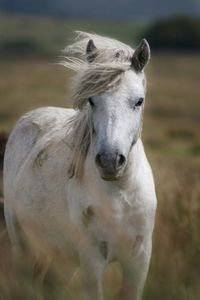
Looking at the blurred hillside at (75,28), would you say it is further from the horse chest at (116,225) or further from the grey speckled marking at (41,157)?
the horse chest at (116,225)

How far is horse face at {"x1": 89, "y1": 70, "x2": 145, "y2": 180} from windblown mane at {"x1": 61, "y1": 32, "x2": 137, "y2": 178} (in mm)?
60

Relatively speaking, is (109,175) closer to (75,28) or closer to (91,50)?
(91,50)

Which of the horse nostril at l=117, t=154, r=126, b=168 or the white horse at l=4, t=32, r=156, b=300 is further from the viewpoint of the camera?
the white horse at l=4, t=32, r=156, b=300

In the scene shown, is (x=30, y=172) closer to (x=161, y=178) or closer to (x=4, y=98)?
(x=161, y=178)

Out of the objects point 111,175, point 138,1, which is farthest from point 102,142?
point 138,1

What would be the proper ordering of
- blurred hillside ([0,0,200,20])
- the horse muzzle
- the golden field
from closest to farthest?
the golden field → the horse muzzle → blurred hillside ([0,0,200,20])

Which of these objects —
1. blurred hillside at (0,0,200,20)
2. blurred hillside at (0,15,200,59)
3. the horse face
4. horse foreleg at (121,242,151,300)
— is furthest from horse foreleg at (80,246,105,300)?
blurred hillside at (0,0,200,20)

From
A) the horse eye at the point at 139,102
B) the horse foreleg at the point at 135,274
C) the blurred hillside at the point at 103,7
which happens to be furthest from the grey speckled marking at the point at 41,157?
the blurred hillside at the point at 103,7

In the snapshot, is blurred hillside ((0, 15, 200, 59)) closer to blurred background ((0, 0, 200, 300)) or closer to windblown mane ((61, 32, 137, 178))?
blurred background ((0, 0, 200, 300))

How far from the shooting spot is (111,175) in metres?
3.98

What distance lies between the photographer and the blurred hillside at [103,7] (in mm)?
143625

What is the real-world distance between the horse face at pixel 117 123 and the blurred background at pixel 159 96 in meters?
0.36

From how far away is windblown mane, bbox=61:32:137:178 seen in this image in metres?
4.29

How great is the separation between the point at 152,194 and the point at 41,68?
62.0 metres
